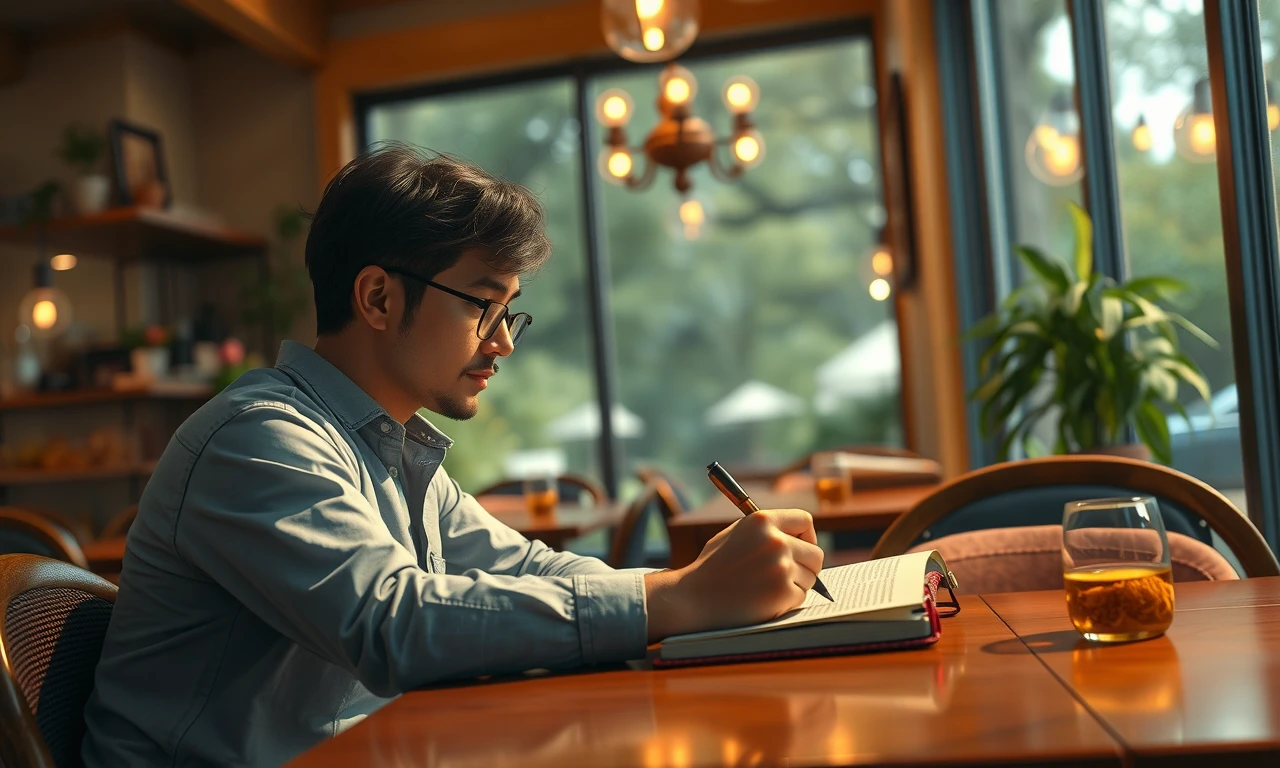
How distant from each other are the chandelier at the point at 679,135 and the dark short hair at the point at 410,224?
2.65 metres

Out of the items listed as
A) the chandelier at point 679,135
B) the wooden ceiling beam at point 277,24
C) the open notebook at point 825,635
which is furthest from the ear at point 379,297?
the wooden ceiling beam at point 277,24

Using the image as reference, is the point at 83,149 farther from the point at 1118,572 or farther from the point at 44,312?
the point at 1118,572

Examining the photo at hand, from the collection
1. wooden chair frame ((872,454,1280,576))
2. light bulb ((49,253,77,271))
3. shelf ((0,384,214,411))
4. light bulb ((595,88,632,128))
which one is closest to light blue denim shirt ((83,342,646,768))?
wooden chair frame ((872,454,1280,576))

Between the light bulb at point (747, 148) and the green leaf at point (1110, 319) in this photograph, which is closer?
the green leaf at point (1110, 319)

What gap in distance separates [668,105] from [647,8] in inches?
39.5

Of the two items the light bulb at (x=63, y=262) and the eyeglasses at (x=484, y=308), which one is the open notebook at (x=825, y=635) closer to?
the eyeglasses at (x=484, y=308)

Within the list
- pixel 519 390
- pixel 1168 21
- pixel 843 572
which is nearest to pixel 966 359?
pixel 1168 21

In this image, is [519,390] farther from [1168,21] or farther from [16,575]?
[16,575]

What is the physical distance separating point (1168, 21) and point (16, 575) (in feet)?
8.22

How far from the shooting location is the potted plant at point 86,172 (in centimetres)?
516

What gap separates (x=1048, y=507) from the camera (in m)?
1.45

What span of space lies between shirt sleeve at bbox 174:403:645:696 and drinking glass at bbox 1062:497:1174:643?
36cm

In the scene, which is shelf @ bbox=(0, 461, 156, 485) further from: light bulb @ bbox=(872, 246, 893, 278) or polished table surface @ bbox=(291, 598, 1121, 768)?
polished table surface @ bbox=(291, 598, 1121, 768)

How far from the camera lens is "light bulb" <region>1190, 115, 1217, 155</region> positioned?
7.09ft
